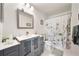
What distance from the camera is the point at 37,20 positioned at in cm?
160

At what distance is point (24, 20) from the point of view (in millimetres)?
1573

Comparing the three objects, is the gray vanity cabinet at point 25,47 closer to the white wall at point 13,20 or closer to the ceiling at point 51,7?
the white wall at point 13,20

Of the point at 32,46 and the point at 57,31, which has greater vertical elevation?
the point at 57,31

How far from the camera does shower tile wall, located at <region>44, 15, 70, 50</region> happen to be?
1560 millimetres

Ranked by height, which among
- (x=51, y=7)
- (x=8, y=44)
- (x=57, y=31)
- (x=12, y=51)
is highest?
(x=51, y=7)

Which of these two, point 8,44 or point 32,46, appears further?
point 32,46

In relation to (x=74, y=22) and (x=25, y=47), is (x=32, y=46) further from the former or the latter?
(x=74, y=22)

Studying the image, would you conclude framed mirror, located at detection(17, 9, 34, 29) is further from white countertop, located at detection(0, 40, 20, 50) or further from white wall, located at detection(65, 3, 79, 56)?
white wall, located at detection(65, 3, 79, 56)

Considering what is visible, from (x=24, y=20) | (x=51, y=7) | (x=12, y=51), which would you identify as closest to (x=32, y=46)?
(x=12, y=51)

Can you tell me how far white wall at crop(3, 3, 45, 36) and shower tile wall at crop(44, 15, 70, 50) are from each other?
143mm

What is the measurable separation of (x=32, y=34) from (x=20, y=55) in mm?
376

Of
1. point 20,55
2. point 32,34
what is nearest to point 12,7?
point 32,34

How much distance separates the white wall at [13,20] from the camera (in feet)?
4.69

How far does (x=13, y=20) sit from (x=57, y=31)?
70 centimetres
